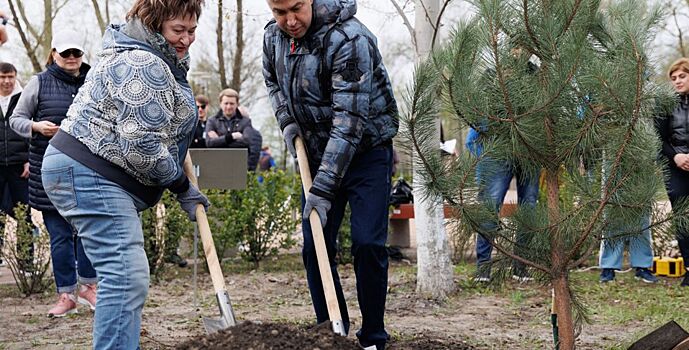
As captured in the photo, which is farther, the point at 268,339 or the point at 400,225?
the point at 400,225

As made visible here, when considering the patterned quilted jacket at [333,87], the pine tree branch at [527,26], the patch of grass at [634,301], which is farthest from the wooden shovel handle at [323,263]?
the patch of grass at [634,301]

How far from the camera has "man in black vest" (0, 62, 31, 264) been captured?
809cm

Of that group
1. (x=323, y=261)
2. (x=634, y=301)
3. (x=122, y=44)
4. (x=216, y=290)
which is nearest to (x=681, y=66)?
(x=634, y=301)

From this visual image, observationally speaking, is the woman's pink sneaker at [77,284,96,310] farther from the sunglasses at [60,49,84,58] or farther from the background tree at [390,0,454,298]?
the background tree at [390,0,454,298]

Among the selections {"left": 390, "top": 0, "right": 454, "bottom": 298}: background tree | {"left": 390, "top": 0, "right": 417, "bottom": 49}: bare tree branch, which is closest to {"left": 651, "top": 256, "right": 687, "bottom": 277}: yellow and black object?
{"left": 390, "top": 0, "right": 454, "bottom": 298}: background tree

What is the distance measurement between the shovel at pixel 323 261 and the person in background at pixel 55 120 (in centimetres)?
248

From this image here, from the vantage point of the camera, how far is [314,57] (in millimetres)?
4156

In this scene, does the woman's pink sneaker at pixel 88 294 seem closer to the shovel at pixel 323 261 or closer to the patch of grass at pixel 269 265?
the patch of grass at pixel 269 265

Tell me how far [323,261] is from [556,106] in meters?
1.27

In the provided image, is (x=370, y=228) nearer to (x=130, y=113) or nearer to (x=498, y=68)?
(x=498, y=68)

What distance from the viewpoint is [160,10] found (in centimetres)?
359

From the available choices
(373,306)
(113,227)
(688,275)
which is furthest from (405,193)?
(113,227)

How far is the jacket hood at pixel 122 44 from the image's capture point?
3.57 meters

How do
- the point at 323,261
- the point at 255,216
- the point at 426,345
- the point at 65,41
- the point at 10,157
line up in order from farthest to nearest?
the point at 255,216
the point at 10,157
the point at 65,41
the point at 426,345
the point at 323,261
